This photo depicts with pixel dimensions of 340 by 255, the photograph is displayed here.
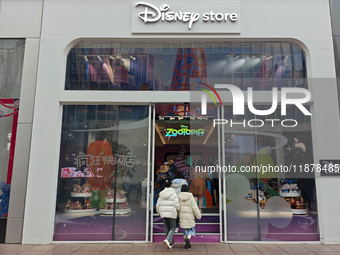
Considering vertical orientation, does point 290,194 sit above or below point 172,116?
below

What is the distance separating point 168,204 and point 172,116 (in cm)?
263

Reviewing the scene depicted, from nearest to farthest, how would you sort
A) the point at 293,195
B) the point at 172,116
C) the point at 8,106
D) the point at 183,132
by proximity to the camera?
the point at 293,195
the point at 8,106
the point at 172,116
the point at 183,132

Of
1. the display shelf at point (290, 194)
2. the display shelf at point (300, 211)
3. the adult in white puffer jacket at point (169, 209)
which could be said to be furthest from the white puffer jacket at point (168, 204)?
the display shelf at point (300, 211)

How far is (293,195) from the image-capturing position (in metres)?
7.27

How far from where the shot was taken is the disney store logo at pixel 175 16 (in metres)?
7.78

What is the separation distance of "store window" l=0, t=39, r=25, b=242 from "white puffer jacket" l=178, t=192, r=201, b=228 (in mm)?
4488

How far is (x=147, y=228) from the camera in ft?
23.1

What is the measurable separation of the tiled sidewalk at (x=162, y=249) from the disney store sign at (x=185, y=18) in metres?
5.66

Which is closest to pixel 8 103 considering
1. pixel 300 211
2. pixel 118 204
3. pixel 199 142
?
pixel 118 204

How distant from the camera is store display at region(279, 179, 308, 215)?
23.5 ft

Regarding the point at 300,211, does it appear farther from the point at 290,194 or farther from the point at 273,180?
the point at 273,180

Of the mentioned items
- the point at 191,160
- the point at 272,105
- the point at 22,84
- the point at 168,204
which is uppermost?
the point at 22,84

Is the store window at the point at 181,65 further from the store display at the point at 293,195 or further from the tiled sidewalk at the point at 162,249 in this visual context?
the tiled sidewalk at the point at 162,249

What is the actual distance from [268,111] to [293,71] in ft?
4.54
